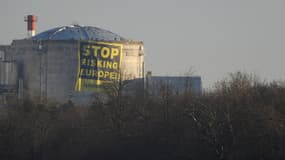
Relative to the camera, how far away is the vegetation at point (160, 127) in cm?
A: 4062

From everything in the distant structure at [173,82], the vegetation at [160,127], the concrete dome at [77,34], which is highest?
the concrete dome at [77,34]

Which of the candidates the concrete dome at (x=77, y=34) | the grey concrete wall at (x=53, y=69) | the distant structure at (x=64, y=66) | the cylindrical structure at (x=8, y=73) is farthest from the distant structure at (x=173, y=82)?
the cylindrical structure at (x=8, y=73)

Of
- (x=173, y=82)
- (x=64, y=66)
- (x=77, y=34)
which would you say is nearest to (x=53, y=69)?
(x=64, y=66)

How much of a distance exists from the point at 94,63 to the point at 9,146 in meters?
15.4

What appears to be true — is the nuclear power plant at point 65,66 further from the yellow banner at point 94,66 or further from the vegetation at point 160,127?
the vegetation at point 160,127

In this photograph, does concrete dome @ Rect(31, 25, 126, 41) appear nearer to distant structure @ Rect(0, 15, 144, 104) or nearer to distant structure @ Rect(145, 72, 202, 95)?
distant structure @ Rect(0, 15, 144, 104)

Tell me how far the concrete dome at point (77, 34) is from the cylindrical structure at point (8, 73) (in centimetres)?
279

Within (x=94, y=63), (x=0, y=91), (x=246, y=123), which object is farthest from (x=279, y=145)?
(x=0, y=91)

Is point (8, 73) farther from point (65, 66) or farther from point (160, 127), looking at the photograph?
point (160, 127)

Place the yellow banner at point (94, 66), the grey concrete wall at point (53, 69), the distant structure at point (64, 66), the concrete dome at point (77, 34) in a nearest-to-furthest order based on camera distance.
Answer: the yellow banner at point (94, 66)
the distant structure at point (64, 66)
the grey concrete wall at point (53, 69)
the concrete dome at point (77, 34)

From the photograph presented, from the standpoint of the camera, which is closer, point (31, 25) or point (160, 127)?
point (160, 127)

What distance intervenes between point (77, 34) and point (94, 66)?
11.3ft

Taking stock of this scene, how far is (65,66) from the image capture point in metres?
62.8

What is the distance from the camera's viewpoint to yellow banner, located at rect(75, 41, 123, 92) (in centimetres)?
6225
